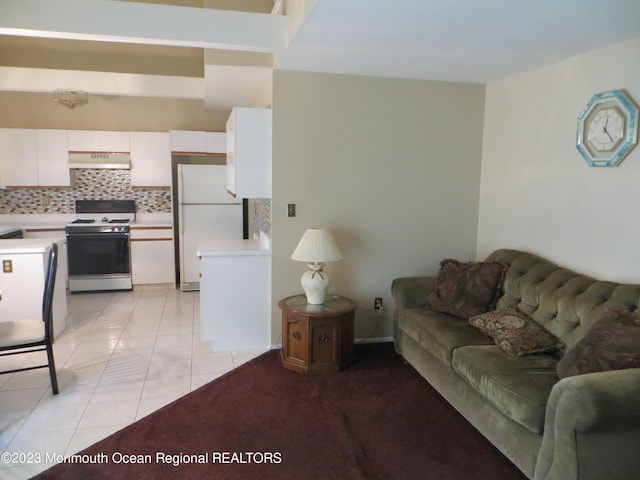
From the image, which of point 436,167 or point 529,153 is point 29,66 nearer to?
point 436,167

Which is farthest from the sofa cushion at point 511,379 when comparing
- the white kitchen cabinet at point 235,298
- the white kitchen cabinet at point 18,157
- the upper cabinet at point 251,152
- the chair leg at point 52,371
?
the white kitchen cabinet at point 18,157

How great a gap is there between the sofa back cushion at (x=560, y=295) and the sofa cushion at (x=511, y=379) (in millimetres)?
248

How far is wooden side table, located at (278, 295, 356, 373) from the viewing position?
3250 mm

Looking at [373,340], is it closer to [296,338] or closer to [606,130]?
[296,338]

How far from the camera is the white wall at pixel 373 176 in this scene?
11.9 feet

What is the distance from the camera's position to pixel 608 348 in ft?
6.68

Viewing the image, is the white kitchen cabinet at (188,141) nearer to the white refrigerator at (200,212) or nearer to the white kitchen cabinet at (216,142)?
the white kitchen cabinet at (216,142)

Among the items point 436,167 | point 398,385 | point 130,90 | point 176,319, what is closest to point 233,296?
point 176,319

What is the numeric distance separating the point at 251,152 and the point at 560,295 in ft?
7.83

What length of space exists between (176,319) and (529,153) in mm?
3531

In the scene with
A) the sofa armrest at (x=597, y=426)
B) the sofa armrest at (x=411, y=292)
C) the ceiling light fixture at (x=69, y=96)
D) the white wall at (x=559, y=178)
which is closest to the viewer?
the sofa armrest at (x=597, y=426)

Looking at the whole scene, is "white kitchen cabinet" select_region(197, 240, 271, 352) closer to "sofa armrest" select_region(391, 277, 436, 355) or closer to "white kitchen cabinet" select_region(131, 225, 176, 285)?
"sofa armrest" select_region(391, 277, 436, 355)

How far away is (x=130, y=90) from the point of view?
17.0ft

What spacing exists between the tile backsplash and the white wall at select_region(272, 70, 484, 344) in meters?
3.03
